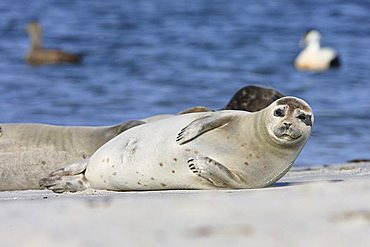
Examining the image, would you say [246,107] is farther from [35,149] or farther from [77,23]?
[77,23]

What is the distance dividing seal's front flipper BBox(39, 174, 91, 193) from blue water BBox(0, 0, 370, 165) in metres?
4.13

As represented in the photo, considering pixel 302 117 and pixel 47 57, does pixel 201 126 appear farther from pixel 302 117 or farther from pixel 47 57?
pixel 47 57

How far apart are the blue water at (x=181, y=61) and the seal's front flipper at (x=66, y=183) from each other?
4.13 meters

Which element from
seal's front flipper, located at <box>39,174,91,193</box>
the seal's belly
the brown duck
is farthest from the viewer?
the brown duck

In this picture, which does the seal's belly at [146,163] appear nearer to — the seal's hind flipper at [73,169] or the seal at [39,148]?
the seal's hind flipper at [73,169]

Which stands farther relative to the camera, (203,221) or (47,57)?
(47,57)

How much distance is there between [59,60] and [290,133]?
665 inches

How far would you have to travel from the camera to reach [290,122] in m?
6.18

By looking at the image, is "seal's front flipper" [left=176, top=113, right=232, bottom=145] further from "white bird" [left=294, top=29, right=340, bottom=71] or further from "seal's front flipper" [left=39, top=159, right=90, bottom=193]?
"white bird" [left=294, top=29, right=340, bottom=71]

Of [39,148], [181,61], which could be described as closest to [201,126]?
[39,148]

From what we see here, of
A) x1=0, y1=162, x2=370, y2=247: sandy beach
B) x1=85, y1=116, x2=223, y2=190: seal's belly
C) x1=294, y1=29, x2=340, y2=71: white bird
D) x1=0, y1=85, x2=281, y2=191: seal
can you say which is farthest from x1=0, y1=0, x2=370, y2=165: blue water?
x1=0, y1=162, x2=370, y2=247: sandy beach

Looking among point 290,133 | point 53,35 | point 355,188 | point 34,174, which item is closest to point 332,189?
point 355,188

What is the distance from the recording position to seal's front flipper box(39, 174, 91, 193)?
6742mm

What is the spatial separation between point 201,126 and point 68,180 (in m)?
0.91
